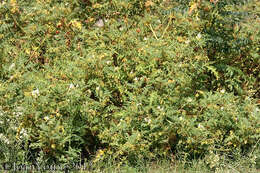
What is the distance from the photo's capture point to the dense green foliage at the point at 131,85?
3.94m

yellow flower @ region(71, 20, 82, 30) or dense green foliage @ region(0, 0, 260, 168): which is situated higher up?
yellow flower @ region(71, 20, 82, 30)

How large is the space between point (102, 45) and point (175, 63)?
3.49 feet

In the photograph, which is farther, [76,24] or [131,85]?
[76,24]

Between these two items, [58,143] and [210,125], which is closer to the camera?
[58,143]

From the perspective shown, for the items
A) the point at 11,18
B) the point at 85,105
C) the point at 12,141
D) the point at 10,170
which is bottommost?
the point at 10,170

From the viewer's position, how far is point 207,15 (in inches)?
193

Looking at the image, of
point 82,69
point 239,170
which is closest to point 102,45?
point 82,69

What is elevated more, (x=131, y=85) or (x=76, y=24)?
(x=76, y=24)

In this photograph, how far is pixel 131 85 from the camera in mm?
4355

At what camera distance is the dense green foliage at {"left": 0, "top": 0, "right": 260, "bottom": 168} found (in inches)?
155

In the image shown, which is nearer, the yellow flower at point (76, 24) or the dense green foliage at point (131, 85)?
the dense green foliage at point (131, 85)

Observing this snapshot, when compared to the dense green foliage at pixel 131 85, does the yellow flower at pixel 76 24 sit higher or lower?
higher

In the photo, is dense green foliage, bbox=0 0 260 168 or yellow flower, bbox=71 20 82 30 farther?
yellow flower, bbox=71 20 82 30

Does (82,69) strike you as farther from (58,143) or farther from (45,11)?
(45,11)
